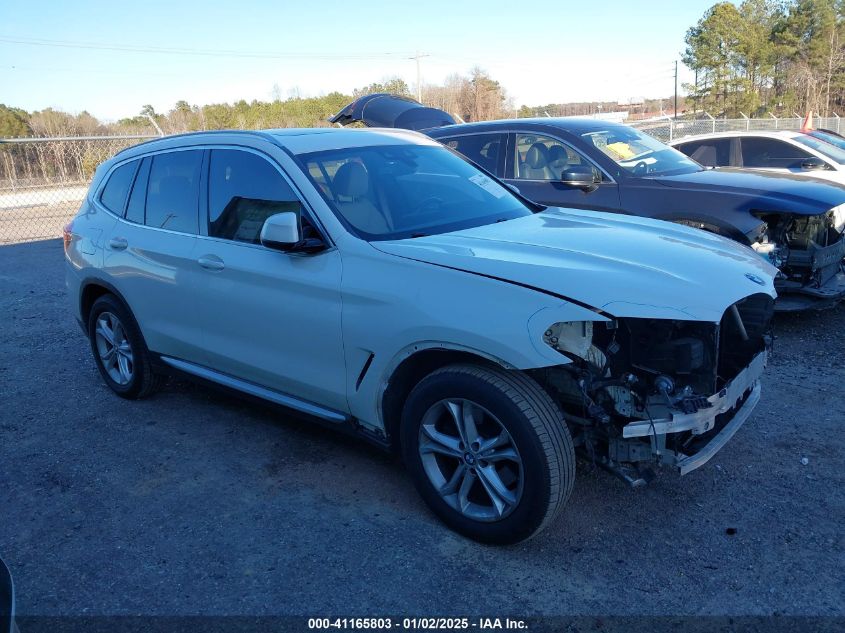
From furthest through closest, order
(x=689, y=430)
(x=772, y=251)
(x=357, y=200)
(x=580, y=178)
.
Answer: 1. (x=580, y=178)
2. (x=772, y=251)
3. (x=357, y=200)
4. (x=689, y=430)

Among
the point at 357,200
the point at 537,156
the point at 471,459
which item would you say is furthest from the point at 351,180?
the point at 537,156

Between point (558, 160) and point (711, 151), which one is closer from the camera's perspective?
point (558, 160)

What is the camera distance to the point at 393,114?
10844 millimetres

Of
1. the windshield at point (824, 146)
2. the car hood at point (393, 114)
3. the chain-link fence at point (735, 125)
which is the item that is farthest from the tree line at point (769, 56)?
the car hood at point (393, 114)

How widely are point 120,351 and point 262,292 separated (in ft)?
6.33

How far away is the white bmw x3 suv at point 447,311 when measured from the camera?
118 inches

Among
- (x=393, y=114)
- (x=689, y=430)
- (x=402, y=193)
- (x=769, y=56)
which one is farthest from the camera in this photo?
(x=769, y=56)

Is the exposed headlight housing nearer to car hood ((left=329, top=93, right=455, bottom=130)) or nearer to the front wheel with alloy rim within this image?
the front wheel with alloy rim

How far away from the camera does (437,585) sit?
3.05m

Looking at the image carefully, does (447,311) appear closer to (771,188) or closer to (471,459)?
(471,459)

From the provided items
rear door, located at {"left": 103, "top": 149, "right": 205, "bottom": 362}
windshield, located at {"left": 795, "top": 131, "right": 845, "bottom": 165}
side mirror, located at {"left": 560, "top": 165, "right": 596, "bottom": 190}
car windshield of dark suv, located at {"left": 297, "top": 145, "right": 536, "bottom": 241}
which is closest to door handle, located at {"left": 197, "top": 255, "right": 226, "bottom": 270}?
rear door, located at {"left": 103, "top": 149, "right": 205, "bottom": 362}

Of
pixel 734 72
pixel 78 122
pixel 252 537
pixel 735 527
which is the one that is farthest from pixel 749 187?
pixel 734 72

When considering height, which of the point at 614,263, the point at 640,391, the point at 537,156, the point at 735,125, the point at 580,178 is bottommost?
the point at 640,391

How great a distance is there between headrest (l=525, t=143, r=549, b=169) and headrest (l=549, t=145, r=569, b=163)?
45mm
